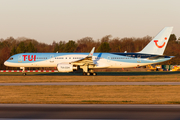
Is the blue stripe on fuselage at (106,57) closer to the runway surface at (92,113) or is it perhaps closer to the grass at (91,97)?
the grass at (91,97)

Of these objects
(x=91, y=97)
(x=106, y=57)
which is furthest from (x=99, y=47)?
(x=91, y=97)

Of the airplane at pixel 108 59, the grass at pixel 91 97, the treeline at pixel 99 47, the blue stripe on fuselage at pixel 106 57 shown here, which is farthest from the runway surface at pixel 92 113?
the treeline at pixel 99 47

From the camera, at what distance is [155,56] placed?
133 feet

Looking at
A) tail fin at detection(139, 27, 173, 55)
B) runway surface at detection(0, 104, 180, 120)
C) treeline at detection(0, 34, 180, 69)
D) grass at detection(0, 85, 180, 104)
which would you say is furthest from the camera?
treeline at detection(0, 34, 180, 69)

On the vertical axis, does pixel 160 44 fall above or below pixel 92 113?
above

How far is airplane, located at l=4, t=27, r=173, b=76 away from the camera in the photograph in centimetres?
4094

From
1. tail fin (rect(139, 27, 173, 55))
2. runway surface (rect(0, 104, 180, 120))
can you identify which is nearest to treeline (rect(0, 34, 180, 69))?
tail fin (rect(139, 27, 173, 55))

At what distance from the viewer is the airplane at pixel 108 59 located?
1612 inches

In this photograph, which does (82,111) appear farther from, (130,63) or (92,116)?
(130,63)

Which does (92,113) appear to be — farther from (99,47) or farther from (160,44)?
(99,47)

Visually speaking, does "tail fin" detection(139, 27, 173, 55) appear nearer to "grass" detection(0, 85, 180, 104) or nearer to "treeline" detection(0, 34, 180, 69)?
"grass" detection(0, 85, 180, 104)

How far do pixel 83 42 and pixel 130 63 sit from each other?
77678 millimetres

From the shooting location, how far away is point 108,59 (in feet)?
138

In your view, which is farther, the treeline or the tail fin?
the treeline
